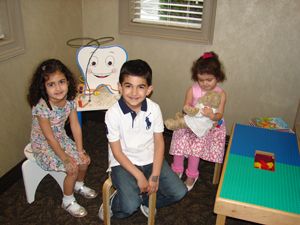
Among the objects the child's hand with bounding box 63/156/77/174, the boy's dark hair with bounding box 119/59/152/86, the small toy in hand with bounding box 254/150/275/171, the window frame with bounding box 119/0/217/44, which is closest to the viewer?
the boy's dark hair with bounding box 119/59/152/86

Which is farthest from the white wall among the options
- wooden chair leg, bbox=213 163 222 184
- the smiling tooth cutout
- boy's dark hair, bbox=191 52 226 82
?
wooden chair leg, bbox=213 163 222 184

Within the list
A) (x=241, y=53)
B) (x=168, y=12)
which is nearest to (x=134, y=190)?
(x=241, y=53)

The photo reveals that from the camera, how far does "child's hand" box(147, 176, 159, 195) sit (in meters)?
1.85

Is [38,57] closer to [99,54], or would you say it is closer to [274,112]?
[99,54]

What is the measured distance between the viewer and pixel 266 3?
2.42 m

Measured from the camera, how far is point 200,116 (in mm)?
2189

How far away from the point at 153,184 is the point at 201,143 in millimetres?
541

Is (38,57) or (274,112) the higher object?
(38,57)

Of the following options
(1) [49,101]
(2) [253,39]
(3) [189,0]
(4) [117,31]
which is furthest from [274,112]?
(1) [49,101]

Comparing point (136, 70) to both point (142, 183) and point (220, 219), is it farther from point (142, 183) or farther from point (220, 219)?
point (220, 219)

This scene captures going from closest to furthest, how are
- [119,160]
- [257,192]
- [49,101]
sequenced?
1. [257,192]
2. [119,160]
3. [49,101]

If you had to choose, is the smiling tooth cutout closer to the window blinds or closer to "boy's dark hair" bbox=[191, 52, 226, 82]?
the window blinds

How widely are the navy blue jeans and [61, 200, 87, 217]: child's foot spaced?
0.24m

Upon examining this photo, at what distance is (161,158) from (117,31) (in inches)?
52.9
